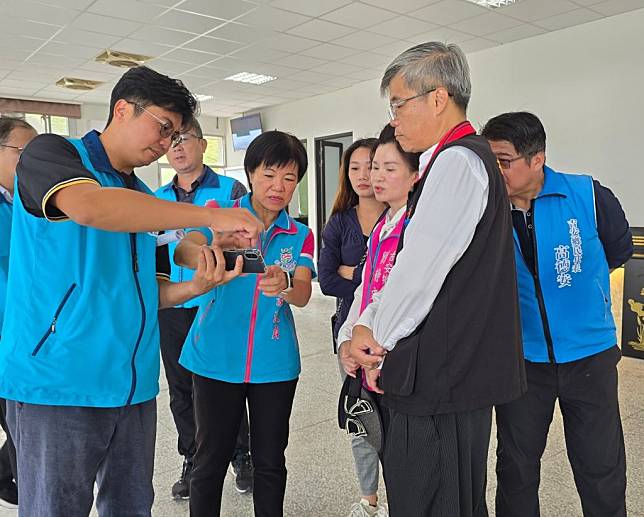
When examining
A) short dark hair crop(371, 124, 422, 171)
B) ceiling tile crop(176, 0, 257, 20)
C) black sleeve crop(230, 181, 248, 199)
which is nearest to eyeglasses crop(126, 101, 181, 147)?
short dark hair crop(371, 124, 422, 171)

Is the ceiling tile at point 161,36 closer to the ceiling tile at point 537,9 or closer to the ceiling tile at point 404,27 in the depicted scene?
the ceiling tile at point 404,27

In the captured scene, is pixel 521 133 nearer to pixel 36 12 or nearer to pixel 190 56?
pixel 36 12

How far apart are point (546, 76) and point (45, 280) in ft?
19.4

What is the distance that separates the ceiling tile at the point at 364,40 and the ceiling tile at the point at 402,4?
2.50ft

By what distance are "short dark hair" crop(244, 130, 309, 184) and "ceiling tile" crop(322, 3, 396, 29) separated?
3736 millimetres

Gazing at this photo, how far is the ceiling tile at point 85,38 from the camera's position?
584 centimetres

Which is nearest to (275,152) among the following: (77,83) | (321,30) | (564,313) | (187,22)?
(564,313)

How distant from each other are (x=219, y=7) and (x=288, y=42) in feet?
4.13

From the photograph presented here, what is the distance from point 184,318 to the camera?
8.73ft

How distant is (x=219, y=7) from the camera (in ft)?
16.8

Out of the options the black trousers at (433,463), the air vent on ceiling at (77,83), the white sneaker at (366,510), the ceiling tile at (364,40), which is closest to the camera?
the black trousers at (433,463)

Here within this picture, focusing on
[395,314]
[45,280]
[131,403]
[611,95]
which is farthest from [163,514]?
[611,95]

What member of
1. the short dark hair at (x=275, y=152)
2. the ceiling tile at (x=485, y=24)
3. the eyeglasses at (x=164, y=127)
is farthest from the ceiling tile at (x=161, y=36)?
the eyeglasses at (x=164, y=127)

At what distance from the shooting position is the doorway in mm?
9252
